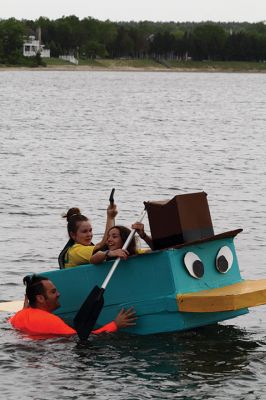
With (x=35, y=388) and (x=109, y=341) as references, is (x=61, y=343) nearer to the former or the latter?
(x=109, y=341)

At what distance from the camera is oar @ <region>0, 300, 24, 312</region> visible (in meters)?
14.1

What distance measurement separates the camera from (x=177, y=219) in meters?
12.0

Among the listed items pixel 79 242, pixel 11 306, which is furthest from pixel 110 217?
pixel 11 306

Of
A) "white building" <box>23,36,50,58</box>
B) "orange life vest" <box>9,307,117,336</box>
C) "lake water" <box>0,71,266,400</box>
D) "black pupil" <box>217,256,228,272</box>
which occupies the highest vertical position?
"white building" <box>23,36,50,58</box>

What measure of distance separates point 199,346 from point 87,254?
1514mm

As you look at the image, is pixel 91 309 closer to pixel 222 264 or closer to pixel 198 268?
pixel 198 268

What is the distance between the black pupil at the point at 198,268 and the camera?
12024 mm

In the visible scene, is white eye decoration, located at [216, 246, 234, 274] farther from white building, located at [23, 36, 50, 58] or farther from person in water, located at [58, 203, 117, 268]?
white building, located at [23, 36, 50, 58]

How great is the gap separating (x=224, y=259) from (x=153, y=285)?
33.8 inches

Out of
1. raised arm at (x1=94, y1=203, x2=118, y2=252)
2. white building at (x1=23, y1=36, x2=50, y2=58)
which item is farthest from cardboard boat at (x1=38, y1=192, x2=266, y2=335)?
Result: white building at (x1=23, y1=36, x2=50, y2=58)

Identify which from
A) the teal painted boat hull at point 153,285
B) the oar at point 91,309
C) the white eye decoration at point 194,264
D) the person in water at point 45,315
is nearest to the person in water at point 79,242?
the teal painted boat hull at point 153,285

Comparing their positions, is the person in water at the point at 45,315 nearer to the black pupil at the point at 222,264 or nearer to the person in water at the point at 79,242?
the person in water at the point at 79,242

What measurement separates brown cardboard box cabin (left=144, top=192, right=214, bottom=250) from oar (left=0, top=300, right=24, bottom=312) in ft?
8.55

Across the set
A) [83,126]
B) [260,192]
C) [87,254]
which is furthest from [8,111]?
[87,254]
